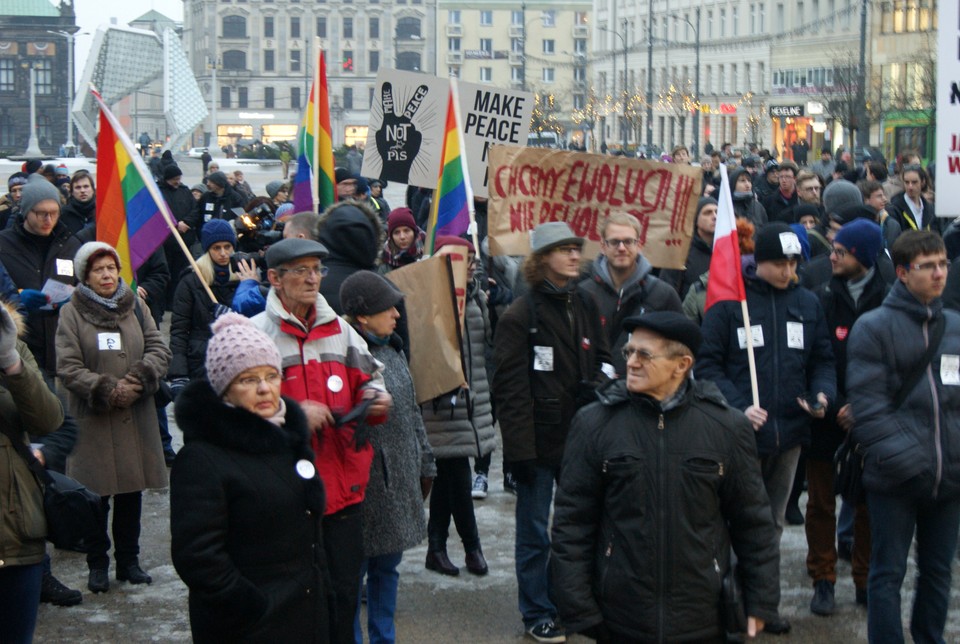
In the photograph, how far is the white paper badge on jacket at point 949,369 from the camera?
5098mm

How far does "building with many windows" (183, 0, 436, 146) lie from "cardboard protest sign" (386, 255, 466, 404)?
4747 inches

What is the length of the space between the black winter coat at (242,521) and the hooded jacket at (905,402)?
6.91ft

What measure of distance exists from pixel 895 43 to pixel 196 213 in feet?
161

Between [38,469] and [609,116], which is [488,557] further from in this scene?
[609,116]

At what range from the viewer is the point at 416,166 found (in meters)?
9.77

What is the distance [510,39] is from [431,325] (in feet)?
387

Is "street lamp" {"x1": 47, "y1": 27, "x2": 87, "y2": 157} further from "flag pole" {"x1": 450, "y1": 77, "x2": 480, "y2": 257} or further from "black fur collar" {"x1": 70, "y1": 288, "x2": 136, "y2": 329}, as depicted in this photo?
"black fur collar" {"x1": 70, "y1": 288, "x2": 136, "y2": 329}

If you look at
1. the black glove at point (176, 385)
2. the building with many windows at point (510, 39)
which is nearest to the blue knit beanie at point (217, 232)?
the black glove at point (176, 385)

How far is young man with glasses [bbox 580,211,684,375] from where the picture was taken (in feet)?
20.4

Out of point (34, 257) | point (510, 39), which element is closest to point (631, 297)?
point (34, 257)

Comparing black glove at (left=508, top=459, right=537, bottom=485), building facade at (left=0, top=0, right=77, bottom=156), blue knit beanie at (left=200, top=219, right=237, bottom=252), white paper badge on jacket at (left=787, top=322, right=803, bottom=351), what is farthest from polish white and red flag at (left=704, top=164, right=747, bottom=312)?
building facade at (left=0, top=0, right=77, bottom=156)

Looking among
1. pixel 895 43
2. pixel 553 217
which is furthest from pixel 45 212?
pixel 895 43

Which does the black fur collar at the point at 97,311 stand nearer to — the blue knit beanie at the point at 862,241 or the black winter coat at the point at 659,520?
the black winter coat at the point at 659,520

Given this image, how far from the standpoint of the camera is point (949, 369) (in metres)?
5.11
